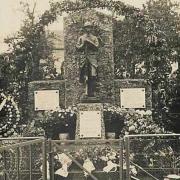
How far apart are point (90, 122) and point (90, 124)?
0.05 m

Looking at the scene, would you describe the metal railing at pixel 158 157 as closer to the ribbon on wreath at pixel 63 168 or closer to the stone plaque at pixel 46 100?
the ribbon on wreath at pixel 63 168

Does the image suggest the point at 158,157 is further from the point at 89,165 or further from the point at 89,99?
the point at 89,99

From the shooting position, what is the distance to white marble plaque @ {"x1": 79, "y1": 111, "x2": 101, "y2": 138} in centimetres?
1166

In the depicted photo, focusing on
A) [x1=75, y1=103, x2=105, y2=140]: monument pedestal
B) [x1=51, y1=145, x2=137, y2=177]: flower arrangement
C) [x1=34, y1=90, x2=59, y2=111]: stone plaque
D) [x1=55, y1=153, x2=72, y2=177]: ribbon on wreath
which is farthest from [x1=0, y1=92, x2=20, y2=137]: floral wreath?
[x1=55, y1=153, x2=72, y2=177]: ribbon on wreath

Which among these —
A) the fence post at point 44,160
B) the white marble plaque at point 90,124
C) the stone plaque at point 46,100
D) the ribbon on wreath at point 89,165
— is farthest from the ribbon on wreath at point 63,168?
the fence post at point 44,160

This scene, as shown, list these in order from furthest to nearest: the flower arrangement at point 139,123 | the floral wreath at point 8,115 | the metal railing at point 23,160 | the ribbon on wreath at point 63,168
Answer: the floral wreath at point 8,115
the flower arrangement at point 139,123
the ribbon on wreath at point 63,168
the metal railing at point 23,160

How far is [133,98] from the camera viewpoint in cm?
1177

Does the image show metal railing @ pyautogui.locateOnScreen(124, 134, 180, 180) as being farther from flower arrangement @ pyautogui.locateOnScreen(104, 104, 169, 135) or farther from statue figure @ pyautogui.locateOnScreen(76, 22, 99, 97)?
statue figure @ pyautogui.locateOnScreen(76, 22, 99, 97)

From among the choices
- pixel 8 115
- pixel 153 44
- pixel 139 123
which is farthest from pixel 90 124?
pixel 153 44

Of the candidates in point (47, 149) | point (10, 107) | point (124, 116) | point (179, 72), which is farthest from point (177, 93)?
point (47, 149)

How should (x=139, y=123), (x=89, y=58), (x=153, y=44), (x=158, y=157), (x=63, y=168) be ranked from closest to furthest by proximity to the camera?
(x=158, y=157)
(x=63, y=168)
(x=139, y=123)
(x=89, y=58)
(x=153, y=44)

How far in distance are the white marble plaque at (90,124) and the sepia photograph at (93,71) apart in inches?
0.8

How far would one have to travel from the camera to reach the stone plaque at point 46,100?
1188 cm

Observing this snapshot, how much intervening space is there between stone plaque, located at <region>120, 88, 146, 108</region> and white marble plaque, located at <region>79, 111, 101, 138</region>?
56cm
